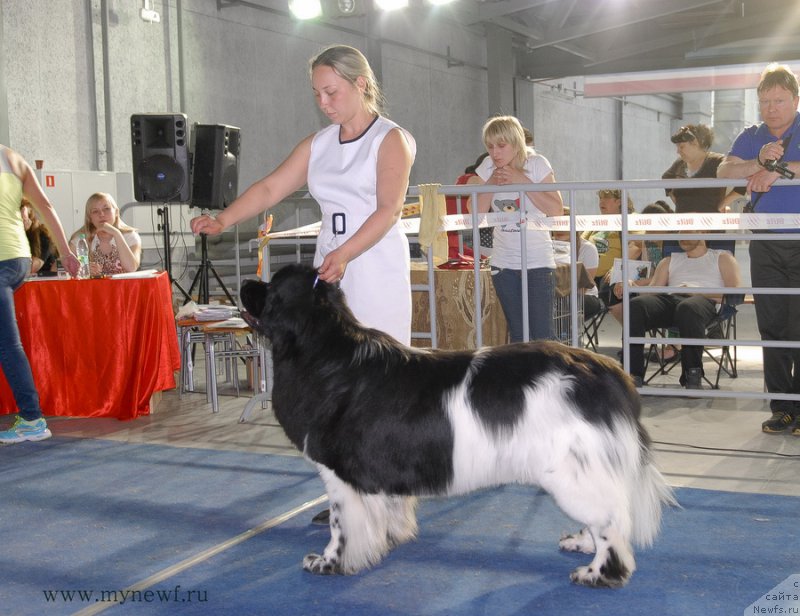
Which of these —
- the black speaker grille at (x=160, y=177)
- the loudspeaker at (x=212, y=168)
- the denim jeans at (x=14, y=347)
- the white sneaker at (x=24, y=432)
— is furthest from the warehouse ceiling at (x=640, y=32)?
the white sneaker at (x=24, y=432)

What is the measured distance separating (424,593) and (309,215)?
10212mm

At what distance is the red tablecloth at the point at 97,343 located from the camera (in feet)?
18.1

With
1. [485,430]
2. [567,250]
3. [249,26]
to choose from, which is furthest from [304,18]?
[485,430]

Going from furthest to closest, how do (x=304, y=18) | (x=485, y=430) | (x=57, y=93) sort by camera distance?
(x=304, y=18)
(x=57, y=93)
(x=485, y=430)

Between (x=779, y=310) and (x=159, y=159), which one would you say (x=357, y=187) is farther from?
(x=159, y=159)

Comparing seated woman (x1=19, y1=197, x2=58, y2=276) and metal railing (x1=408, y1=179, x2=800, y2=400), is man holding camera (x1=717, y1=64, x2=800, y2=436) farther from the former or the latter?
seated woman (x1=19, y1=197, x2=58, y2=276)

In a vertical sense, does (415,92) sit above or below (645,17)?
below

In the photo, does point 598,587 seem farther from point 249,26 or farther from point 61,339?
point 249,26

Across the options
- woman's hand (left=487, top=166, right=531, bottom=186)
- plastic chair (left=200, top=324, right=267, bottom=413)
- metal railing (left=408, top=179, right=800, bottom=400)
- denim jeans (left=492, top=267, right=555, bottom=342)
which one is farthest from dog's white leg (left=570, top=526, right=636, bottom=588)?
plastic chair (left=200, top=324, right=267, bottom=413)

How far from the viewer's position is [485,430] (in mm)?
2654

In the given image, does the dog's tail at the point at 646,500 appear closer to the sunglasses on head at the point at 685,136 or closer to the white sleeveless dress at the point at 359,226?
the white sleeveless dress at the point at 359,226

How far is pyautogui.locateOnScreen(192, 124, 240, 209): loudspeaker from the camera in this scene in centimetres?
806

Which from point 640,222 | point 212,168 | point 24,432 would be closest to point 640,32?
point 212,168

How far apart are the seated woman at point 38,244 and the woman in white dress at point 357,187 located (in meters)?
4.17
